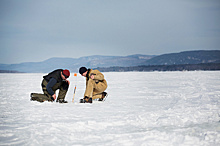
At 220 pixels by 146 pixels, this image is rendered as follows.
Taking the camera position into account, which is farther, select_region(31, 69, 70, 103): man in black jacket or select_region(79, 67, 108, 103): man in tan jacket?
select_region(79, 67, 108, 103): man in tan jacket

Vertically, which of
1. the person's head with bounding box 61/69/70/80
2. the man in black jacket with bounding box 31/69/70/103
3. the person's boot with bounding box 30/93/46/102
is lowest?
the person's boot with bounding box 30/93/46/102

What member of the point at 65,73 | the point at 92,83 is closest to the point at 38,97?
the point at 65,73

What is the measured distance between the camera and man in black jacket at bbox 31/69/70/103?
20.1ft

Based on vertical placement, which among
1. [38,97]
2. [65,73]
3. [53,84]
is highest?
[65,73]

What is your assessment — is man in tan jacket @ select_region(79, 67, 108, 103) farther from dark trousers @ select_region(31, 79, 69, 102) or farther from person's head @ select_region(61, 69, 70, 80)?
dark trousers @ select_region(31, 79, 69, 102)

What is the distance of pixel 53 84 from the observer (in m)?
6.15

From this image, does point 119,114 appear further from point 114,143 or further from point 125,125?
point 114,143

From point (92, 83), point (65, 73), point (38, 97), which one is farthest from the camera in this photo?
point (38, 97)

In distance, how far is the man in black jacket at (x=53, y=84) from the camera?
6121 mm

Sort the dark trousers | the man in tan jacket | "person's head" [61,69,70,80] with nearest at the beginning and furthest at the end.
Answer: "person's head" [61,69,70,80]
the man in tan jacket
the dark trousers

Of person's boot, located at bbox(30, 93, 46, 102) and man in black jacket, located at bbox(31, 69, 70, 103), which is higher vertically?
man in black jacket, located at bbox(31, 69, 70, 103)

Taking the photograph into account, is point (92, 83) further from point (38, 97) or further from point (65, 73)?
point (38, 97)

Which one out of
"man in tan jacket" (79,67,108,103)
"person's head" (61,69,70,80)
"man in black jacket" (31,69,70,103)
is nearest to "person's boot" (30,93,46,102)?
"man in black jacket" (31,69,70,103)

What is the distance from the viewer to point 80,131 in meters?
3.62
